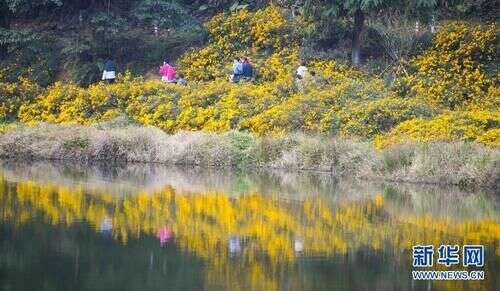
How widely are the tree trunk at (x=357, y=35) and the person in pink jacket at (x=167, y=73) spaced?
23.5ft

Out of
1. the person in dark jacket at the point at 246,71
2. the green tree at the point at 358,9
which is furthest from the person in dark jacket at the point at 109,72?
the green tree at the point at 358,9

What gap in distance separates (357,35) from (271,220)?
18.2m

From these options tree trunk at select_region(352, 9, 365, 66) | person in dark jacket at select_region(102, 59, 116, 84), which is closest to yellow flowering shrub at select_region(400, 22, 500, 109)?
tree trunk at select_region(352, 9, 365, 66)

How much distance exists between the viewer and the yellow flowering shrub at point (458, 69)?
31938 millimetres

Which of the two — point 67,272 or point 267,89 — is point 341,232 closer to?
point 67,272

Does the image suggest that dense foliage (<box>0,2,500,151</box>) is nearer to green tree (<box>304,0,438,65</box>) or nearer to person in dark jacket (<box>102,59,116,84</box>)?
person in dark jacket (<box>102,59,116,84</box>)

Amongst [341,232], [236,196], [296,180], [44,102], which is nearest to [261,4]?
[44,102]

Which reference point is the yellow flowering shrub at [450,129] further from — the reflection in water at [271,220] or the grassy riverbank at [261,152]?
the reflection in water at [271,220]

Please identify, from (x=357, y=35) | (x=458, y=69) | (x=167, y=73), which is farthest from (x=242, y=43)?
(x=458, y=69)

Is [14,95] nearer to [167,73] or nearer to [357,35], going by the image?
[167,73]

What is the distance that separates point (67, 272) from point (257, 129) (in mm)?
18001

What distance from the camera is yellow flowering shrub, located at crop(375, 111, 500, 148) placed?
26141 mm

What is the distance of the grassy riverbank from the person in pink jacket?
4.13 m

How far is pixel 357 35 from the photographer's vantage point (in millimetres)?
35562
